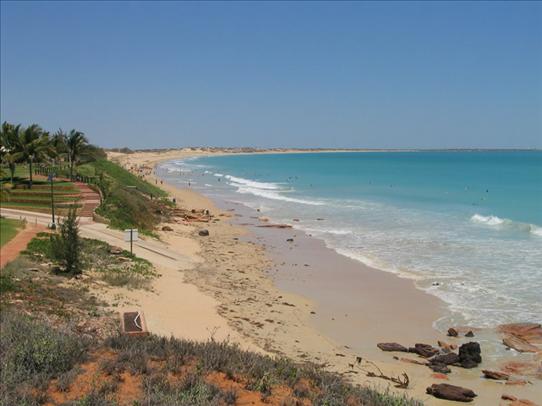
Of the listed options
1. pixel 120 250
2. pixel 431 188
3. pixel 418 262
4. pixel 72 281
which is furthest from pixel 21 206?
pixel 431 188

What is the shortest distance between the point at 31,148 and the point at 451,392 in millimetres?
36298

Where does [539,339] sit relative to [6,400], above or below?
below

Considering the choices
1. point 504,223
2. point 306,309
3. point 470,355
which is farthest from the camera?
point 504,223

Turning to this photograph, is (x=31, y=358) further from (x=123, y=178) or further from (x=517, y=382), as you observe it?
(x=123, y=178)

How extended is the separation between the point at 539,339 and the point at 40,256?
53.3 feet

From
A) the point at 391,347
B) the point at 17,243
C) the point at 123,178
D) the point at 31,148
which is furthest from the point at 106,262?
Answer: the point at 123,178

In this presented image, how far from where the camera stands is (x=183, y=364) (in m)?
8.14

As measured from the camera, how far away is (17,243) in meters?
20.2

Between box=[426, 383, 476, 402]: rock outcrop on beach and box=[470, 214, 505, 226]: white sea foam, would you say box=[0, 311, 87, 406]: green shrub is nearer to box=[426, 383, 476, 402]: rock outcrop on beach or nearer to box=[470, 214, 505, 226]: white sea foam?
box=[426, 383, 476, 402]: rock outcrop on beach

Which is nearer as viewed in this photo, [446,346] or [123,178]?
[446,346]

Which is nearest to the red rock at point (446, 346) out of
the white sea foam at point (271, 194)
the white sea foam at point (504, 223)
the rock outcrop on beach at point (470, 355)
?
the rock outcrop on beach at point (470, 355)

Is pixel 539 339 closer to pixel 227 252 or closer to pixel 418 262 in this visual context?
pixel 418 262

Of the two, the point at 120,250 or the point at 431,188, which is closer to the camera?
the point at 120,250

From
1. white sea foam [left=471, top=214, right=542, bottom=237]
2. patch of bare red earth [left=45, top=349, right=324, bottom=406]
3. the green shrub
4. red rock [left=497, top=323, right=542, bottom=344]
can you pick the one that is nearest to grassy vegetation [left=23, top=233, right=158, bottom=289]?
the green shrub
